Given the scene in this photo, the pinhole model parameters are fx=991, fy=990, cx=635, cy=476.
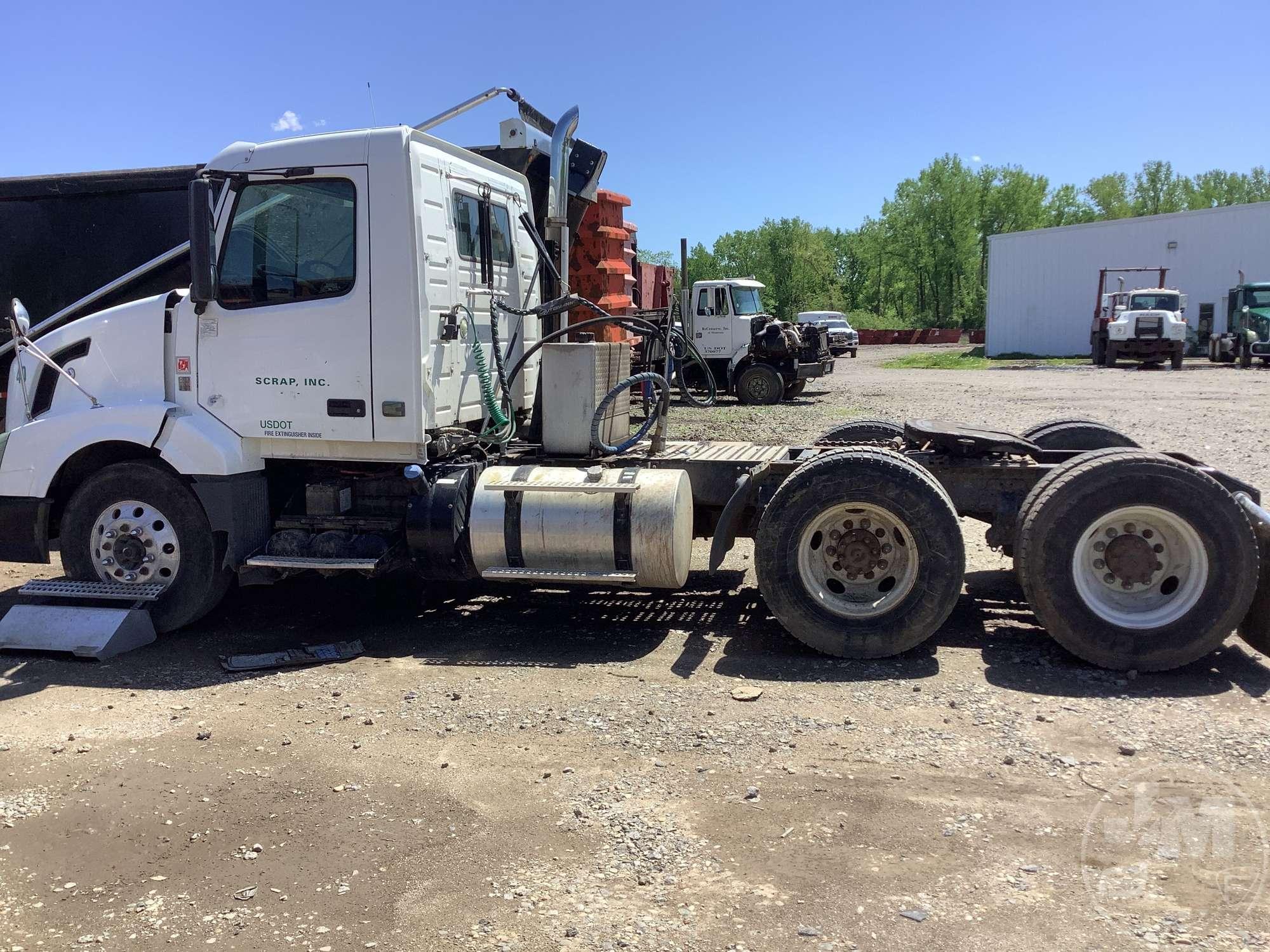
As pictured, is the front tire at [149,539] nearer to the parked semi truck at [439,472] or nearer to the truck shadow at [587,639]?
the parked semi truck at [439,472]

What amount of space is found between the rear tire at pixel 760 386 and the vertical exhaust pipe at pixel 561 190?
1490 cm

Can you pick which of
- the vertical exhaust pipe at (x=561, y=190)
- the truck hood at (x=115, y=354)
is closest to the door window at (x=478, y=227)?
the vertical exhaust pipe at (x=561, y=190)

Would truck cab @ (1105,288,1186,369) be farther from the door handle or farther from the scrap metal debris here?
the scrap metal debris

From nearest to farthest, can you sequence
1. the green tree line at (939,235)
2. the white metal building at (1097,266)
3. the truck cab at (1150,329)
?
the truck cab at (1150,329)
the white metal building at (1097,266)
the green tree line at (939,235)

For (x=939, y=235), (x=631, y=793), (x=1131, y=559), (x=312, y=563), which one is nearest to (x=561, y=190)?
(x=312, y=563)

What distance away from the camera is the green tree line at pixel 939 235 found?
277ft

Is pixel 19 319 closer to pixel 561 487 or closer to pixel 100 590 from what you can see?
pixel 100 590

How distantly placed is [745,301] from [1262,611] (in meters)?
18.3

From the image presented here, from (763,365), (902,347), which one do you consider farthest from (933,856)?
(902,347)

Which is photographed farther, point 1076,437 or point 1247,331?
point 1247,331

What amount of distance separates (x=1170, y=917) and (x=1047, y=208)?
94572 millimetres

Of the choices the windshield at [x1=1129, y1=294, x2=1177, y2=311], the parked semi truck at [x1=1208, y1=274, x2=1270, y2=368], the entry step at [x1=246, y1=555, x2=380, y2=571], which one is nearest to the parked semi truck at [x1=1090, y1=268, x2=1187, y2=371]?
the windshield at [x1=1129, y1=294, x2=1177, y2=311]

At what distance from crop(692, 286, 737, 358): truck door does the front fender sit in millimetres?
17235

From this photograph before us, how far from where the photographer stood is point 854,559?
18.7ft
